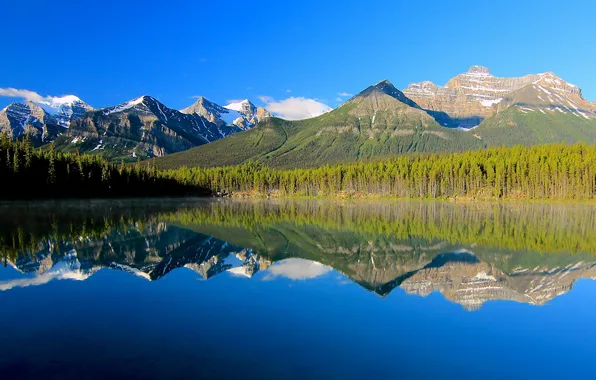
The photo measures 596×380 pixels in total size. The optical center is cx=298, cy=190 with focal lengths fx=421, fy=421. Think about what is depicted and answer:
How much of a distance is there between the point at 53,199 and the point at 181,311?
9066cm

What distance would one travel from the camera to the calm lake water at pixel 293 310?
32.7ft

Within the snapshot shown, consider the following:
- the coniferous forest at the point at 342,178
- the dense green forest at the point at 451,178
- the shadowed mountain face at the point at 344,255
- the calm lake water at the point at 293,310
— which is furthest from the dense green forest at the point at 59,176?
the calm lake water at the point at 293,310

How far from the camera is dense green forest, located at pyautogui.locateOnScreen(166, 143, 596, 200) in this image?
97750 millimetres

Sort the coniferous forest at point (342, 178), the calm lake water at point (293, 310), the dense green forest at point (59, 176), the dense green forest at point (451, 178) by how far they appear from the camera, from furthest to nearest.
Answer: the dense green forest at point (451, 178), the coniferous forest at point (342, 178), the dense green forest at point (59, 176), the calm lake water at point (293, 310)

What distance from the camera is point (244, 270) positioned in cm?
2148

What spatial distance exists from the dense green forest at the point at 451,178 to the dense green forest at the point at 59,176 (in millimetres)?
31429

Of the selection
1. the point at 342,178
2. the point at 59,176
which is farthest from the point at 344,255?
the point at 342,178

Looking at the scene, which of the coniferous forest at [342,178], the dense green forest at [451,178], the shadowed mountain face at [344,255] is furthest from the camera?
the dense green forest at [451,178]

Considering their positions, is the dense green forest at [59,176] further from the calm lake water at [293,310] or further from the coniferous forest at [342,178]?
the calm lake water at [293,310]

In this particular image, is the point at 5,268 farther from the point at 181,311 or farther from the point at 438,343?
the point at 438,343

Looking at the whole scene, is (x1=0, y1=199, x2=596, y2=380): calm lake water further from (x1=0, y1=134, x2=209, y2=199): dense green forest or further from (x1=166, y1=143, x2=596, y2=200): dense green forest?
(x1=166, y1=143, x2=596, y2=200): dense green forest

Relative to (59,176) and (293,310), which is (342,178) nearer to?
(59,176)

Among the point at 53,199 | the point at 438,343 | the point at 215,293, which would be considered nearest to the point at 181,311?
the point at 215,293

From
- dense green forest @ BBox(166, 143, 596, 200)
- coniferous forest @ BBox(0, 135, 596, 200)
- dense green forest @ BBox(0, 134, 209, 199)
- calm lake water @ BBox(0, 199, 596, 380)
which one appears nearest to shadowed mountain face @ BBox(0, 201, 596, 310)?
calm lake water @ BBox(0, 199, 596, 380)
